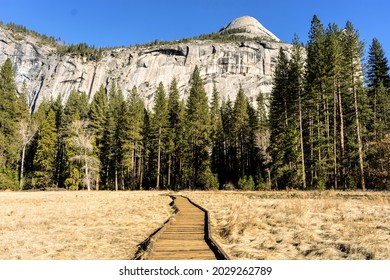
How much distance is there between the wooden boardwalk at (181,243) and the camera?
675 cm

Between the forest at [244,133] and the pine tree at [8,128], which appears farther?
the pine tree at [8,128]

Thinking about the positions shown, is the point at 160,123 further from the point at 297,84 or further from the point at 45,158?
the point at 297,84

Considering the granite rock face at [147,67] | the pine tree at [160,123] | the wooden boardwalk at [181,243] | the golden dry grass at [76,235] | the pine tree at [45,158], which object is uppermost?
the granite rock face at [147,67]

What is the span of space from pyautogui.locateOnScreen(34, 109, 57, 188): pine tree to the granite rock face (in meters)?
68.5

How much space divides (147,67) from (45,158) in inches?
3415

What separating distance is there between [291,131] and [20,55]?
14434 centimetres

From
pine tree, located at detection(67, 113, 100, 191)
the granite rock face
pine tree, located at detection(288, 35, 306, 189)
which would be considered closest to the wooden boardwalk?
pine tree, located at detection(288, 35, 306, 189)

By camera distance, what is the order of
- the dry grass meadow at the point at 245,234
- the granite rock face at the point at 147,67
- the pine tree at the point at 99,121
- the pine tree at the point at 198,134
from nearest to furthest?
the dry grass meadow at the point at 245,234, the pine tree at the point at 198,134, the pine tree at the point at 99,121, the granite rock face at the point at 147,67

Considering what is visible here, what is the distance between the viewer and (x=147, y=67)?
415 ft

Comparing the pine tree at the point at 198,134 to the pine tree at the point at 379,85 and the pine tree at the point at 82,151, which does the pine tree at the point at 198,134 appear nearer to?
the pine tree at the point at 82,151

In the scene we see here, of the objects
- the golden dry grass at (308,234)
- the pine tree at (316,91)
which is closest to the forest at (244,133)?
the pine tree at (316,91)

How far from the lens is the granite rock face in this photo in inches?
4675

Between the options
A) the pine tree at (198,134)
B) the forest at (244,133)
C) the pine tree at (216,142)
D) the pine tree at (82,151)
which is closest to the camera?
the forest at (244,133)

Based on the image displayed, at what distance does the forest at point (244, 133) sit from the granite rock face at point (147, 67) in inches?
2353
